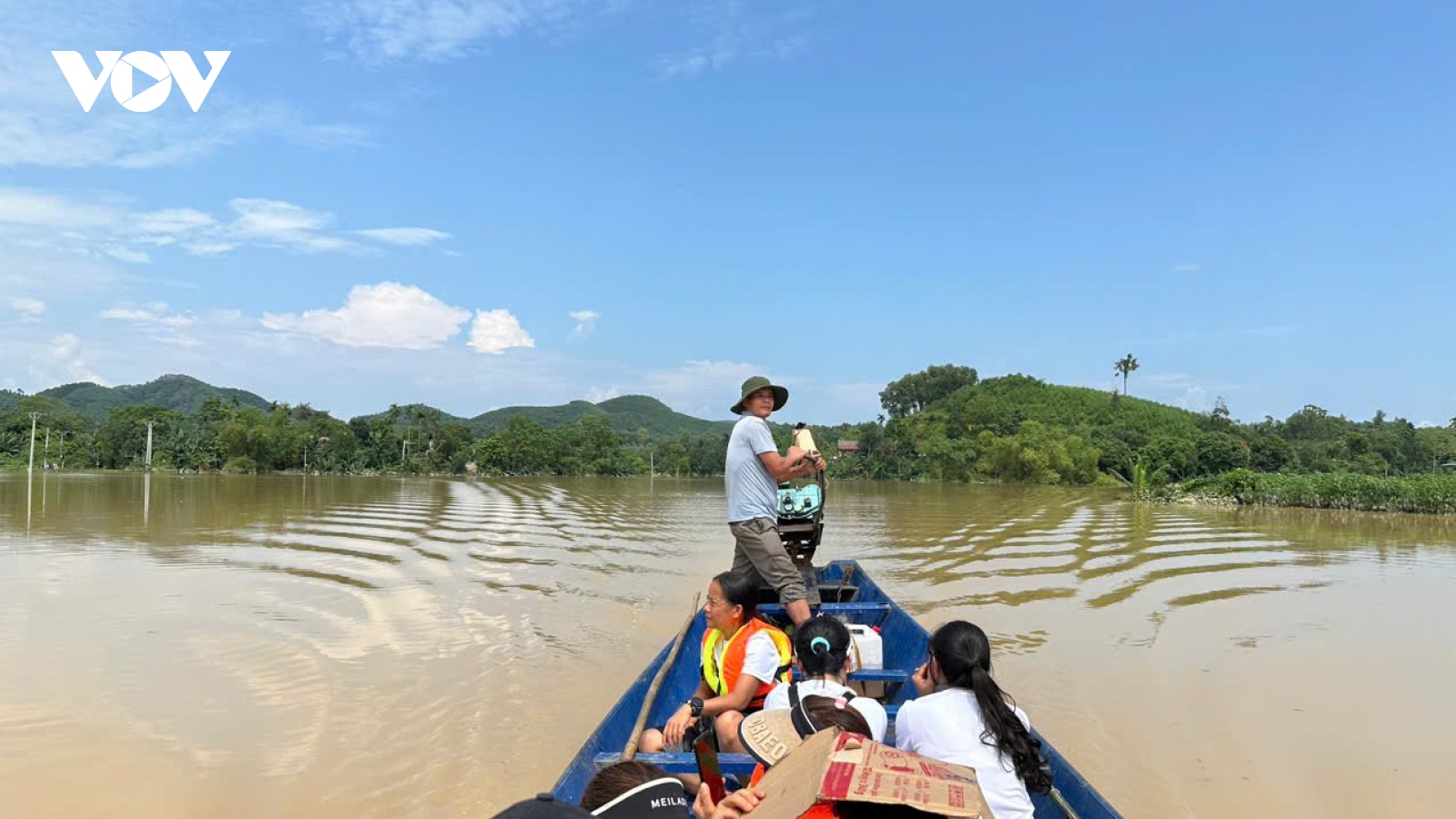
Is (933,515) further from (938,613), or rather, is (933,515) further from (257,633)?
(257,633)

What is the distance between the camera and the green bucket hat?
5.04 metres

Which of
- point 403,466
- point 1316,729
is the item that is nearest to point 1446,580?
point 1316,729

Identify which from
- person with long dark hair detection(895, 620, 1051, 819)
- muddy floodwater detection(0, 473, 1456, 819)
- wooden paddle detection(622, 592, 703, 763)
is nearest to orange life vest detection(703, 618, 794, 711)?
wooden paddle detection(622, 592, 703, 763)

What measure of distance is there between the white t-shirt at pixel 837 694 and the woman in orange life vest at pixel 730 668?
0.32 metres

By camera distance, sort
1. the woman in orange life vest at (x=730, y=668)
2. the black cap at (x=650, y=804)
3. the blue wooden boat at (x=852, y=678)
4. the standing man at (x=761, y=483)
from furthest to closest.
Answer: the standing man at (x=761, y=483) < the woman in orange life vest at (x=730, y=668) < the blue wooden boat at (x=852, y=678) < the black cap at (x=650, y=804)

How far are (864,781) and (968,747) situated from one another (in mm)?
898

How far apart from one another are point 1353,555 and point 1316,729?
10344 millimetres

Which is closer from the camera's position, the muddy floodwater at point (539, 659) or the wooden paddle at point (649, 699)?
the wooden paddle at point (649, 699)

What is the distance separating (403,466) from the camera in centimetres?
5584

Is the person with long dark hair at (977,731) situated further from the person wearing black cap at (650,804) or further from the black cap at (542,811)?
the black cap at (542,811)

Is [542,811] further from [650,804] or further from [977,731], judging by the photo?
[977,731]

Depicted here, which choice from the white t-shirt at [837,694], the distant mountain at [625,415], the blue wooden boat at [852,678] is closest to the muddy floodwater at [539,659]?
the blue wooden boat at [852,678]

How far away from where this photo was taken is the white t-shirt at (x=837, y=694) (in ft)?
8.71

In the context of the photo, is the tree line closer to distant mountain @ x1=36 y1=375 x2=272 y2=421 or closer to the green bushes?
the green bushes
